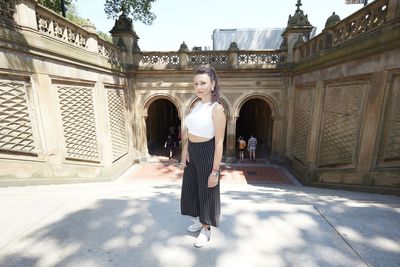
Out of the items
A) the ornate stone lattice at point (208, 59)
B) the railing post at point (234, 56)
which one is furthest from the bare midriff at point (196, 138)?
the ornate stone lattice at point (208, 59)

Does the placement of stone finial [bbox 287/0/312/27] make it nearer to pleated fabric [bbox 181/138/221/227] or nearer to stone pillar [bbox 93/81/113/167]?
stone pillar [bbox 93/81/113/167]

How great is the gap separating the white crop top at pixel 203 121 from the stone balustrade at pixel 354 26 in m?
5.59

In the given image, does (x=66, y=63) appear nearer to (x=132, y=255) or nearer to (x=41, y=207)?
(x=41, y=207)

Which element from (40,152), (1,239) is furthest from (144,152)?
Answer: (1,239)

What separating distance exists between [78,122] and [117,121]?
2.14 meters

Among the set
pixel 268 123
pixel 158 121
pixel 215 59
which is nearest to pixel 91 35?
pixel 215 59

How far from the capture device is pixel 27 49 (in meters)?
4.90

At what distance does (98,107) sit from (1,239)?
576 cm

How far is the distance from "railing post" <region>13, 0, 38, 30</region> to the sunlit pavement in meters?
4.30

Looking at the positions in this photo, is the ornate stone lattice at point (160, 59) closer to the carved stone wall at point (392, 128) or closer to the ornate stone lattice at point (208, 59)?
the ornate stone lattice at point (208, 59)

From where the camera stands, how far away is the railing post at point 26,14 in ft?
15.5

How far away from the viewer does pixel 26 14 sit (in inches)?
191

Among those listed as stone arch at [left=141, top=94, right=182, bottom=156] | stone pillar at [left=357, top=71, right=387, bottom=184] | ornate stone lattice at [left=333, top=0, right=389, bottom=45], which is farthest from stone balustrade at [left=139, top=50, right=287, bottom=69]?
stone pillar at [left=357, top=71, right=387, bottom=184]

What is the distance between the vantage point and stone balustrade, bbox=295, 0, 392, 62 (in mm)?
4938
